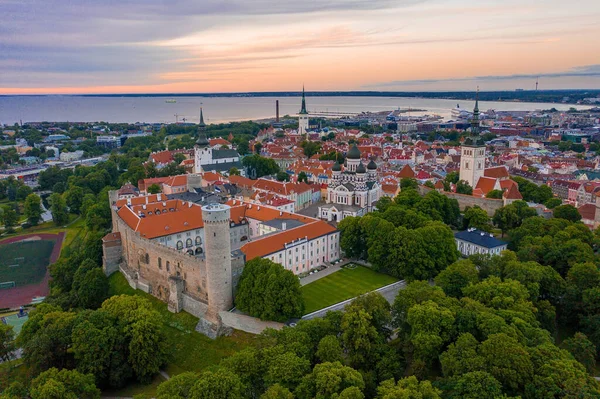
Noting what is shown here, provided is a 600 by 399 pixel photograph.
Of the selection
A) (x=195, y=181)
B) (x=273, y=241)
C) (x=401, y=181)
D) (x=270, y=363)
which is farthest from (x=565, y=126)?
(x=270, y=363)

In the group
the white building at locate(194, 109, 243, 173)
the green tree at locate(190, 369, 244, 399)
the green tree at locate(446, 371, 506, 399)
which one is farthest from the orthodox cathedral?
the green tree at locate(190, 369, 244, 399)

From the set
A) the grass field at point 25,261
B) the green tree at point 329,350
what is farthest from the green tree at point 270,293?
the grass field at point 25,261

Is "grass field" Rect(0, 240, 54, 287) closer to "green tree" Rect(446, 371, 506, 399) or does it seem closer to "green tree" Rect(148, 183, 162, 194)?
"green tree" Rect(148, 183, 162, 194)

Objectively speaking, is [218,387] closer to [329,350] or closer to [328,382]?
[328,382]

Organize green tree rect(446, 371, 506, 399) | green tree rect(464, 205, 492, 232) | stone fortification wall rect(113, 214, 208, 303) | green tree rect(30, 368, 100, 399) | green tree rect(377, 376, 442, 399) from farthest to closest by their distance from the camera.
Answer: green tree rect(464, 205, 492, 232)
stone fortification wall rect(113, 214, 208, 303)
green tree rect(30, 368, 100, 399)
green tree rect(446, 371, 506, 399)
green tree rect(377, 376, 442, 399)

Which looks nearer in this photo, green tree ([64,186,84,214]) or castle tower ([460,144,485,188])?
castle tower ([460,144,485,188])

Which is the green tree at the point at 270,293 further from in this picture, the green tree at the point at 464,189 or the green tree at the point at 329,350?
the green tree at the point at 464,189

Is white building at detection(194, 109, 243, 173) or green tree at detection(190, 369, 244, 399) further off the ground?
white building at detection(194, 109, 243, 173)
